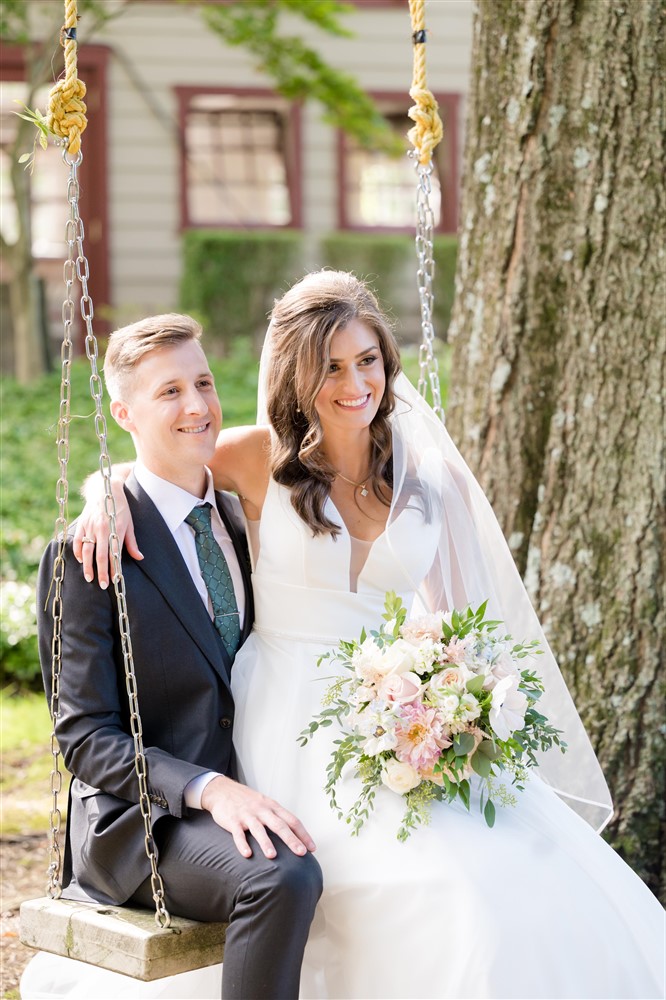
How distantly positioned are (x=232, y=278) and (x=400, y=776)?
997 cm

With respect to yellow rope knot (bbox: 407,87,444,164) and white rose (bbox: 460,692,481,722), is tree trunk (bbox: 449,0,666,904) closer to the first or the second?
yellow rope knot (bbox: 407,87,444,164)

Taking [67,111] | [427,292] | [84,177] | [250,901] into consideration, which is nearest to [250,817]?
[250,901]

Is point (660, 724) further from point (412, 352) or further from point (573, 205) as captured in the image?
point (412, 352)

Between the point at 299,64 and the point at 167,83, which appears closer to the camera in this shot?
the point at 299,64

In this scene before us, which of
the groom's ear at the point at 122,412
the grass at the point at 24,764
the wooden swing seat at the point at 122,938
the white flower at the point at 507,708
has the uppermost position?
the groom's ear at the point at 122,412

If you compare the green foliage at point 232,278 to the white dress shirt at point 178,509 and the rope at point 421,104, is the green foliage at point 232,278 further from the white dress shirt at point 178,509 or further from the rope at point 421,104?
the white dress shirt at point 178,509

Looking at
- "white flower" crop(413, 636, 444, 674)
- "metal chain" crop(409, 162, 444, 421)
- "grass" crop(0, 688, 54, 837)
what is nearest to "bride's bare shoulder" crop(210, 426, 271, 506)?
"metal chain" crop(409, 162, 444, 421)

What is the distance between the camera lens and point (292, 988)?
8.51 ft

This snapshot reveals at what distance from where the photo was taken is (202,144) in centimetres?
1296

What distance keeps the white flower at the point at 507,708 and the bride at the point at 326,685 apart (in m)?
0.27

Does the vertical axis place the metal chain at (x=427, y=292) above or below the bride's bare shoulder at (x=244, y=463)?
above

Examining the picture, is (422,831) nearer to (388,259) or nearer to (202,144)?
(388,259)

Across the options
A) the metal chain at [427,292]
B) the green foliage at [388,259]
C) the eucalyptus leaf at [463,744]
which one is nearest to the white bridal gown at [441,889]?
the eucalyptus leaf at [463,744]

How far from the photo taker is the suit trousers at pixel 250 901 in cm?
256
